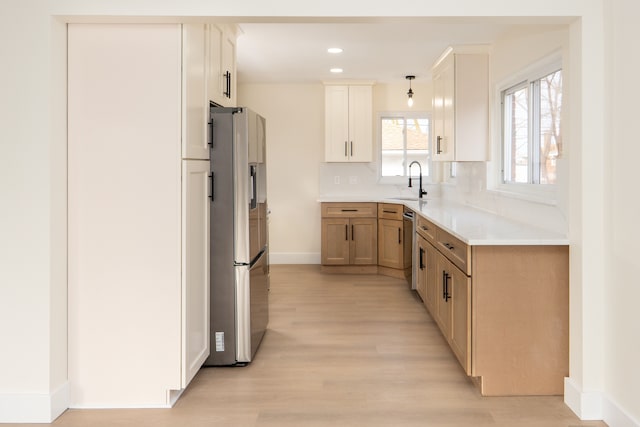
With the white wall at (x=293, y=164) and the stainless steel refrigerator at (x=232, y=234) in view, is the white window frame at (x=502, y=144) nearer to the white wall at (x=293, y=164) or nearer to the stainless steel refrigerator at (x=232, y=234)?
the stainless steel refrigerator at (x=232, y=234)

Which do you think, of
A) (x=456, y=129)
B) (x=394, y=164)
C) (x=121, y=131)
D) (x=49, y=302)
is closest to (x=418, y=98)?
(x=394, y=164)

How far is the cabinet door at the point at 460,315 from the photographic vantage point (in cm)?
300

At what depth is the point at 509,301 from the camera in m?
2.97

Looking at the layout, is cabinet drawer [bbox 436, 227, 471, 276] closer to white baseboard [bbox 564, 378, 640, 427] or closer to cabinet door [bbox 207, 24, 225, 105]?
white baseboard [bbox 564, 378, 640, 427]

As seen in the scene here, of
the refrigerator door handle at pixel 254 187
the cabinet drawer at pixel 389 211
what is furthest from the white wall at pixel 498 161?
the refrigerator door handle at pixel 254 187

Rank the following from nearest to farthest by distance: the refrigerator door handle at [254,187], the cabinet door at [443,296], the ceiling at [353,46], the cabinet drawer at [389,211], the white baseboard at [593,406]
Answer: the white baseboard at [593,406]
the refrigerator door handle at [254,187]
the cabinet door at [443,296]
the ceiling at [353,46]
the cabinet drawer at [389,211]

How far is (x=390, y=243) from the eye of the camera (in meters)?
6.45

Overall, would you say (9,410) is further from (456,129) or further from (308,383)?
(456,129)

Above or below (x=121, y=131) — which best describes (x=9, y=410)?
below

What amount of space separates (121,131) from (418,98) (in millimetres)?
5099

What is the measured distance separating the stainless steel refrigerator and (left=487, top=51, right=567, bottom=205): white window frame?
191 cm

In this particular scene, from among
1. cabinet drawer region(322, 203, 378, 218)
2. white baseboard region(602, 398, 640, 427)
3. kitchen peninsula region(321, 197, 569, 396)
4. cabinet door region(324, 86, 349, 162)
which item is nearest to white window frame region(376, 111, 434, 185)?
cabinet door region(324, 86, 349, 162)

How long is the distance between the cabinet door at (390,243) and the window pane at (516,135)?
1.88m

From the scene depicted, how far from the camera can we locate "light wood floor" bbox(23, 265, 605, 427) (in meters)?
2.68
